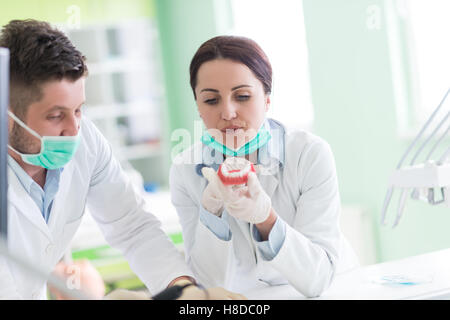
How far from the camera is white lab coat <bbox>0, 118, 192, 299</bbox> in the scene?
4.21 feet

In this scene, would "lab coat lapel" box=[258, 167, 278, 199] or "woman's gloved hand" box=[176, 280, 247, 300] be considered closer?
"woman's gloved hand" box=[176, 280, 247, 300]

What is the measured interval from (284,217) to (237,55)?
16.5 inches

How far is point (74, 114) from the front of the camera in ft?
4.03

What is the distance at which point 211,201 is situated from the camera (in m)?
1.25

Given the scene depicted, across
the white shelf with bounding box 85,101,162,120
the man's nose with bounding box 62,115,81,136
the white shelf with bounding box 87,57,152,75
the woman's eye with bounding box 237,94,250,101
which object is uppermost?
the white shelf with bounding box 87,57,152,75

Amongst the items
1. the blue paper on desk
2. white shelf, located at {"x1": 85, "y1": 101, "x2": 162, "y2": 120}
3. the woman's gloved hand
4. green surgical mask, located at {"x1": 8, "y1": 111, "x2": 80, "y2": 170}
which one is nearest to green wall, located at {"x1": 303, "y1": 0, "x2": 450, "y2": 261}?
the blue paper on desk

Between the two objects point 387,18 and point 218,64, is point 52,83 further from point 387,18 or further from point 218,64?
point 387,18

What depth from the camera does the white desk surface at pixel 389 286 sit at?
3.76 ft

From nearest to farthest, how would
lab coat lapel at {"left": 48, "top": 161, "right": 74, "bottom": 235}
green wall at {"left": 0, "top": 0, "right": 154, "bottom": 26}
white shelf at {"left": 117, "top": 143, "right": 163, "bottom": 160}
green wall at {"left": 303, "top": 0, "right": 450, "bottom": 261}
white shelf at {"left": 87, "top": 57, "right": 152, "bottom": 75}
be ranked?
lab coat lapel at {"left": 48, "top": 161, "right": 74, "bottom": 235}
green wall at {"left": 303, "top": 0, "right": 450, "bottom": 261}
green wall at {"left": 0, "top": 0, "right": 154, "bottom": 26}
white shelf at {"left": 87, "top": 57, "right": 152, "bottom": 75}
white shelf at {"left": 117, "top": 143, "right": 163, "bottom": 160}

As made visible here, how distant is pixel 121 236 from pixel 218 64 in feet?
1.72

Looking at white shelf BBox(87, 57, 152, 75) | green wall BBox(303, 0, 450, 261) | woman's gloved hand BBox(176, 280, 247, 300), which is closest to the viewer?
woman's gloved hand BBox(176, 280, 247, 300)

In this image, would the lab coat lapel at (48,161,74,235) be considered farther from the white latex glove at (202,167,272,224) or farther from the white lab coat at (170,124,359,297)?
the white latex glove at (202,167,272,224)
